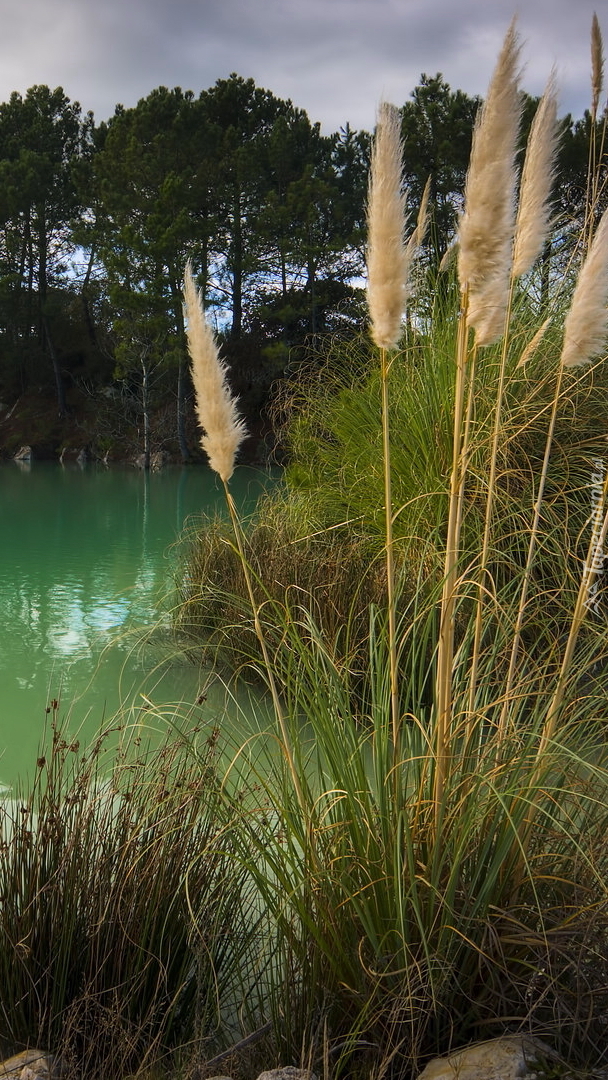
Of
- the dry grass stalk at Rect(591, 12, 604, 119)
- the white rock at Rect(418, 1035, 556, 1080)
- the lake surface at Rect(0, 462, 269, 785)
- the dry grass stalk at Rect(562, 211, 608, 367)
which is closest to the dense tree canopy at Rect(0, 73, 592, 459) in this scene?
the lake surface at Rect(0, 462, 269, 785)

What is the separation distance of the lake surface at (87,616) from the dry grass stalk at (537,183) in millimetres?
1072

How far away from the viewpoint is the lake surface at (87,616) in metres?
3.45

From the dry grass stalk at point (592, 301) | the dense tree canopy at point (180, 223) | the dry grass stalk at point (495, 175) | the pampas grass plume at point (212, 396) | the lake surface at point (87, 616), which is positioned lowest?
the lake surface at point (87, 616)

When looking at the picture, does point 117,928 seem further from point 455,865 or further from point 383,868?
point 455,865

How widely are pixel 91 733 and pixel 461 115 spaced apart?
17260 mm

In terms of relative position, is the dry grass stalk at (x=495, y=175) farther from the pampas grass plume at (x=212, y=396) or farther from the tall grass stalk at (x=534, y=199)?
the pampas grass plume at (x=212, y=396)

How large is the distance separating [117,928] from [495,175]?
4.45 ft

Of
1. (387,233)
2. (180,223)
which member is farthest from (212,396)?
(180,223)

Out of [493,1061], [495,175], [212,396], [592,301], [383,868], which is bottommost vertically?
[493,1061]

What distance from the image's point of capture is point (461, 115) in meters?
17.4

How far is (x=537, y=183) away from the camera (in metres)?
1.44

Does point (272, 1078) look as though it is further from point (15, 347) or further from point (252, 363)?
point (15, 347)

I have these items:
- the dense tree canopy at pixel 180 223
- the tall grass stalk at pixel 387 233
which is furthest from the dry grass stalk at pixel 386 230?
the dense tree canopy at pixel 180 223

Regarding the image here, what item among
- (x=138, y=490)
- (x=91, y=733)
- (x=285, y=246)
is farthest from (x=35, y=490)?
(x=91, y=733)
